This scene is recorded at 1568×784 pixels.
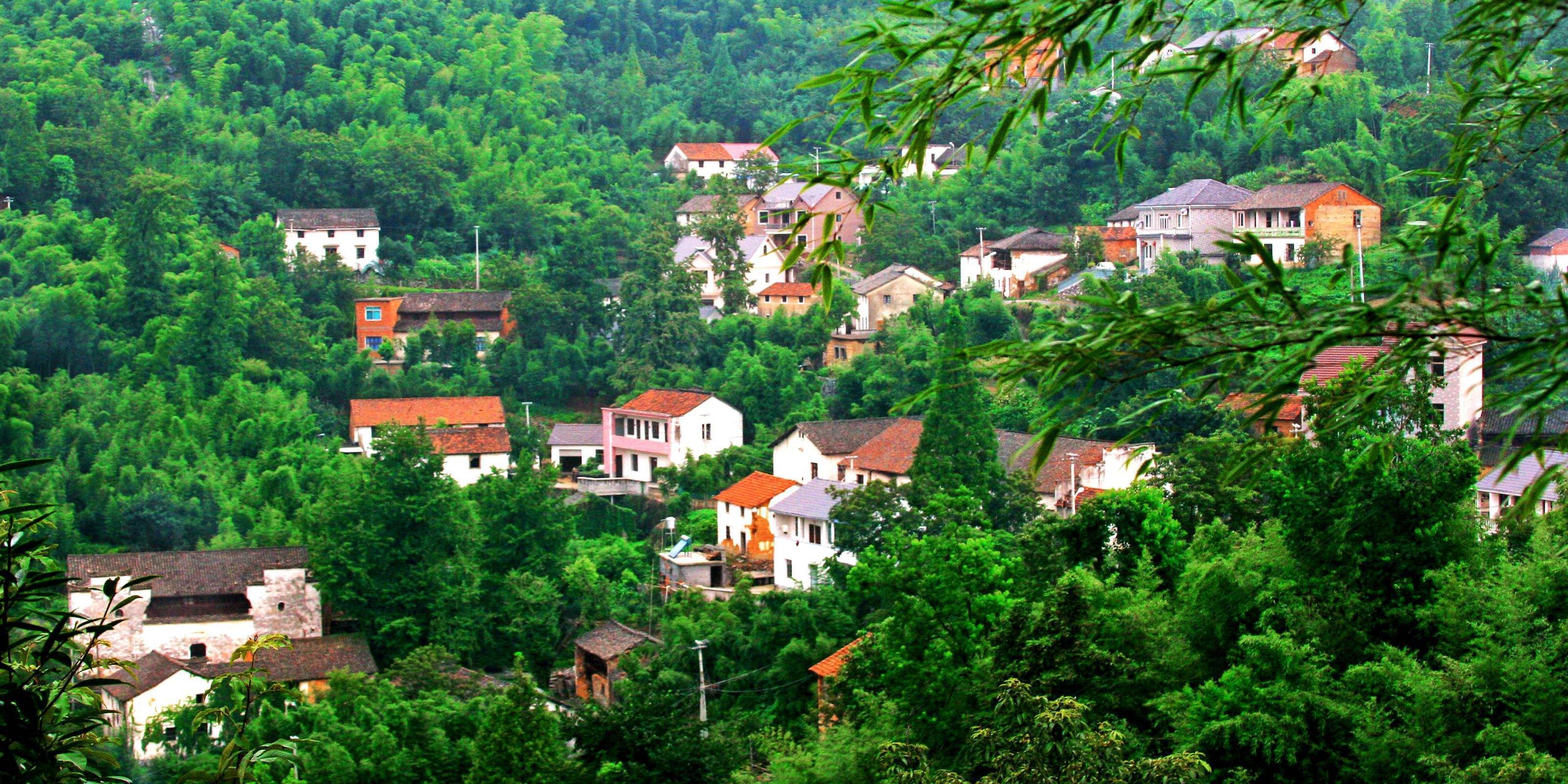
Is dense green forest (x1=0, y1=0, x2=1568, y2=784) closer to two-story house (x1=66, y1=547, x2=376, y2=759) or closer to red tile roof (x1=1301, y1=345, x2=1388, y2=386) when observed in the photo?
two-story house (x1=66, y1=547, x2=376, y2=759)

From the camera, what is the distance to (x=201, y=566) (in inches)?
671

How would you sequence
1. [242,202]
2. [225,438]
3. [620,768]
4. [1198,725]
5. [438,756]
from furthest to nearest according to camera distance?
[242,202] → [225,438] → [438,756] → [620,768] → [1198,725]

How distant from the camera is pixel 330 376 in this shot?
79.1ft

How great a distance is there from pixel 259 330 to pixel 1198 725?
19331 mm

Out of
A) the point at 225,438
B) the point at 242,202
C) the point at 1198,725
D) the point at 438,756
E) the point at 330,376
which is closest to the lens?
the point at 1198,725

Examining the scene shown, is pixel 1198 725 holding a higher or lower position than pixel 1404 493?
lower

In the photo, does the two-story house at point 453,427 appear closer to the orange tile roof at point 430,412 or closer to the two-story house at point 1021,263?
the orange tile roof at point 430,412

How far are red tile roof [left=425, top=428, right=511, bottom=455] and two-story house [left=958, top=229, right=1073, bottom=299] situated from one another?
7965 millimetres

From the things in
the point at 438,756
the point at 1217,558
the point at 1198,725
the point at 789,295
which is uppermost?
the point at 789,295

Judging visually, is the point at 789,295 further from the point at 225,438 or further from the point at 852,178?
the point at 852,178

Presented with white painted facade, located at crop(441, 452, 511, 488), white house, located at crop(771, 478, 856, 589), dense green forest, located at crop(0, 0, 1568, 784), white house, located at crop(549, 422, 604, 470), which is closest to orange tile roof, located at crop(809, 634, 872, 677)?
dense green forest, located at crop(0, 0, 1568, 784)

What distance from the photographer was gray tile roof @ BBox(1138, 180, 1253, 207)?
24.3m

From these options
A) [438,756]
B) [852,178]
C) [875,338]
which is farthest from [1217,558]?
[875,338]

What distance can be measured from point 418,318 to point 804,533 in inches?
427
